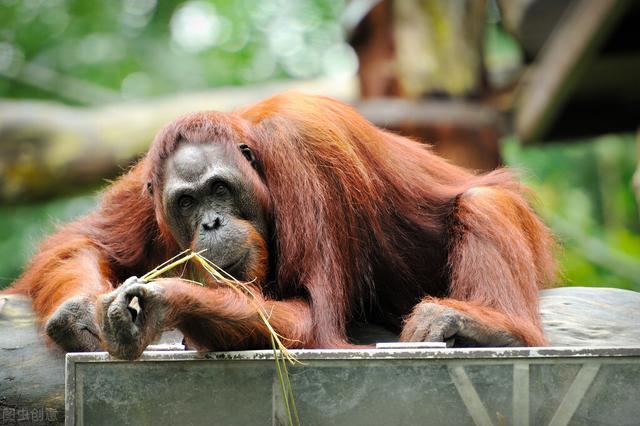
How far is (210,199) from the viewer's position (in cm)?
470

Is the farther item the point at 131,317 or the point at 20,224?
the point at 20,224

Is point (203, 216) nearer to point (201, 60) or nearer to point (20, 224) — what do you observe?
point (20, 224)

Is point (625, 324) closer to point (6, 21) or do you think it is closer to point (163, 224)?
point (163, 224)

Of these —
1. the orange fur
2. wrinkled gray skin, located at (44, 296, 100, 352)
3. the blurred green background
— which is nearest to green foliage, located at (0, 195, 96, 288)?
the blurred green background

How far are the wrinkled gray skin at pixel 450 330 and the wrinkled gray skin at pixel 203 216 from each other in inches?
33.6

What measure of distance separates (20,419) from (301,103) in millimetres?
2115

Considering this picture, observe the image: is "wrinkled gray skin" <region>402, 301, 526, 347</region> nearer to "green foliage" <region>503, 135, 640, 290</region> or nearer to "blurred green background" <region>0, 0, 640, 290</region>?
"green foliage" <region>503, 135, 640, 290</region>

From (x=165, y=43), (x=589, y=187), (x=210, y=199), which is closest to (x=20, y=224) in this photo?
(x=165, y=43)

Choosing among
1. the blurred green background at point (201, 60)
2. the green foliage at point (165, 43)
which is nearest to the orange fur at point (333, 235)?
the blurred green background at point (201, 60)

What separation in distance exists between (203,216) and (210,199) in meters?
0.12

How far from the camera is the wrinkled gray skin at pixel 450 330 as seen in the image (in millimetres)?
4305

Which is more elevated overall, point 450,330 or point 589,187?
point 450,330

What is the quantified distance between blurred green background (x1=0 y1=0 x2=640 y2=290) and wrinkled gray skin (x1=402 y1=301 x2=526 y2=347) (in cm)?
1006

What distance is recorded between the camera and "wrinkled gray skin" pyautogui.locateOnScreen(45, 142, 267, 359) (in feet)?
14.6
